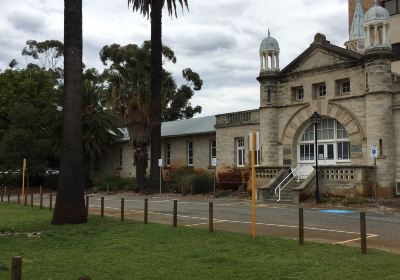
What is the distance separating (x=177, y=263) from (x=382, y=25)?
21.4m

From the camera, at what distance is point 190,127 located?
141ft

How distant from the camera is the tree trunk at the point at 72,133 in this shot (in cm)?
1614

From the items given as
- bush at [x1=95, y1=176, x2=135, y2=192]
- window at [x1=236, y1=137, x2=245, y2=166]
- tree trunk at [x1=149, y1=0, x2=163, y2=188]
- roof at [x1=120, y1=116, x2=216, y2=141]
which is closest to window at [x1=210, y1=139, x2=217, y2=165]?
roof at [x1=120, y1=116, x2=216, y2=141]

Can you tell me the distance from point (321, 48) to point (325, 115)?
385 centimetres

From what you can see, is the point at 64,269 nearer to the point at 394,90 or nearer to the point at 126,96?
the point at 394,90

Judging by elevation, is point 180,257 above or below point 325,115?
below

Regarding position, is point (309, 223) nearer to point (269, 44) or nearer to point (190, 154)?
point (269, 44)

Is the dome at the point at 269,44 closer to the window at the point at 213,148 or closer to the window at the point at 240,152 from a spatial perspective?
the window at the point at 240,152

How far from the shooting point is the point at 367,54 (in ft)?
87.1

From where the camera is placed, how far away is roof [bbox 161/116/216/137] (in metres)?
40.4

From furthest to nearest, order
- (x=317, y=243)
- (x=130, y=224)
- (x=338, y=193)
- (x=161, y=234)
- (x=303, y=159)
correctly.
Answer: (x=303, y=159) < (x=338, y=193) < (x=130, y=224) < (x=161, y=234) < (x=317, y=243)

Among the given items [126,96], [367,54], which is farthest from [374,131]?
[126,96]

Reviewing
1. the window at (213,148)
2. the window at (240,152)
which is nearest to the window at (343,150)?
the window at (240,152)

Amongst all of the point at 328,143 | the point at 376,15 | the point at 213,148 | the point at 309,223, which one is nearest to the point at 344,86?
the point at 328,143
